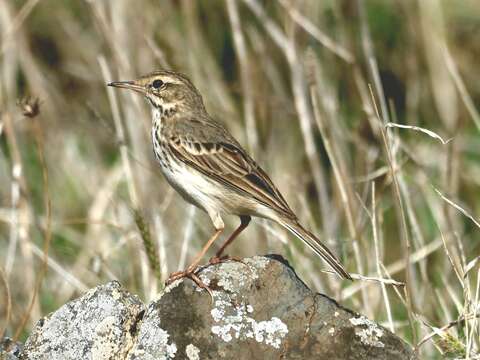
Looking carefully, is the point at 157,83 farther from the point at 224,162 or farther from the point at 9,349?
the point at 9,349

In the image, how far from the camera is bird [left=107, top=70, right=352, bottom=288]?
554 cm

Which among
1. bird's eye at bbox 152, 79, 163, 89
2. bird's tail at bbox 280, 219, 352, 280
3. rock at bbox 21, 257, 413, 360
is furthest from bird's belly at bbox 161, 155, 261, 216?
rock at bbox 21, 257, 413, 360

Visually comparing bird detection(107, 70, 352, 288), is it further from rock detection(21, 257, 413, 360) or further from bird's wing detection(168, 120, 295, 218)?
rock detection(21, 257, 413, 360)

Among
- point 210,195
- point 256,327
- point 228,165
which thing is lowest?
point 256,327

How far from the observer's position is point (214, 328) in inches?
166

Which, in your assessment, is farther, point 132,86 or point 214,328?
point 132,86

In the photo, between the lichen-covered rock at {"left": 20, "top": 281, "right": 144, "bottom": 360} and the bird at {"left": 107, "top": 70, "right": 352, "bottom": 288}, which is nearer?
the lichen-covered rock at {"left": 20, "top": 281, "right": 144, "bottom": 360}

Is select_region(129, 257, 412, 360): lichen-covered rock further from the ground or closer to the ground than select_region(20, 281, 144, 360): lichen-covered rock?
closer to the ground

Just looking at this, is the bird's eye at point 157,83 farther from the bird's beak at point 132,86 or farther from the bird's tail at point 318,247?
the bird's tail at point 318,247

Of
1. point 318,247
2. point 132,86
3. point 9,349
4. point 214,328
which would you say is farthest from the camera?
point 132,86

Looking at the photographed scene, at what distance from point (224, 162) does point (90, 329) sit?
5.94 ft

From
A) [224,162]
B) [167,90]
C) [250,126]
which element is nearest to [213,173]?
[224,162]

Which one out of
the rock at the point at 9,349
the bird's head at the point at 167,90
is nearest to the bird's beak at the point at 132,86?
the bird's head at the point at 167,90

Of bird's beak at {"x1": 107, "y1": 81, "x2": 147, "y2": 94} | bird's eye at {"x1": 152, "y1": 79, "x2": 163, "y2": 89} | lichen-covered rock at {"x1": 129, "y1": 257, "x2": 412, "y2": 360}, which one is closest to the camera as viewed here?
lichen-covered rock at {"x1": 129, "y1": 257, "x2": 412, "y2": 360}
